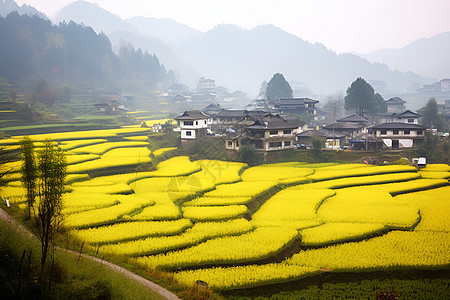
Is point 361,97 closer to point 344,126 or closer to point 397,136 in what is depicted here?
point 344,126

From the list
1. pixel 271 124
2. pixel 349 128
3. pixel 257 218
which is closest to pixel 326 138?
pixel 349 128

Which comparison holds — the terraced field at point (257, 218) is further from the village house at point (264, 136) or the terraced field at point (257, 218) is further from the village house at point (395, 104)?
the village house at point (395, 104)

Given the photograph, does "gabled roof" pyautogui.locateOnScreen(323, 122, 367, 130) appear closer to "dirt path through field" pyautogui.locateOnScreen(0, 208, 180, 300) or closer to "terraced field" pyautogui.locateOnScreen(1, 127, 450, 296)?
"terraced field" pyautogui.locateOnScreen(1, 127, 450, 296)

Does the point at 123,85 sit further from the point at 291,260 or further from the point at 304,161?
the point at 291,260

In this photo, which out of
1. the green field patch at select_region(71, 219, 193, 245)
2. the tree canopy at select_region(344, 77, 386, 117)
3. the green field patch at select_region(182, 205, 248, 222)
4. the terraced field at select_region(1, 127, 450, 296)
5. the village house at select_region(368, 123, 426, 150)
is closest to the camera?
the terraced field at select_region(1, 127, 450, 296)

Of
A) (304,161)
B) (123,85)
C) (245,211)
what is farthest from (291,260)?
(123,85)

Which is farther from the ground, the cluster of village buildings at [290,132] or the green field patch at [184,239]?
the cluster of village buildings at [290,132]

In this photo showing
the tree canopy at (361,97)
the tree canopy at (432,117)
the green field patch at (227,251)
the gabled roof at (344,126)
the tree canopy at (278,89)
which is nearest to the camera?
the green field patch at (227,251)

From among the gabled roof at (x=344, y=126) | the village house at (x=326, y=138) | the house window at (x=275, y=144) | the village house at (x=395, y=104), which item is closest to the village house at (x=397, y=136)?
the village house at (x=326, y=138)

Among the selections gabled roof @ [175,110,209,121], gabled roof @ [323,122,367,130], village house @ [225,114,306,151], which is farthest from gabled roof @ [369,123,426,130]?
gabled roof @ [175,110,209,121]
